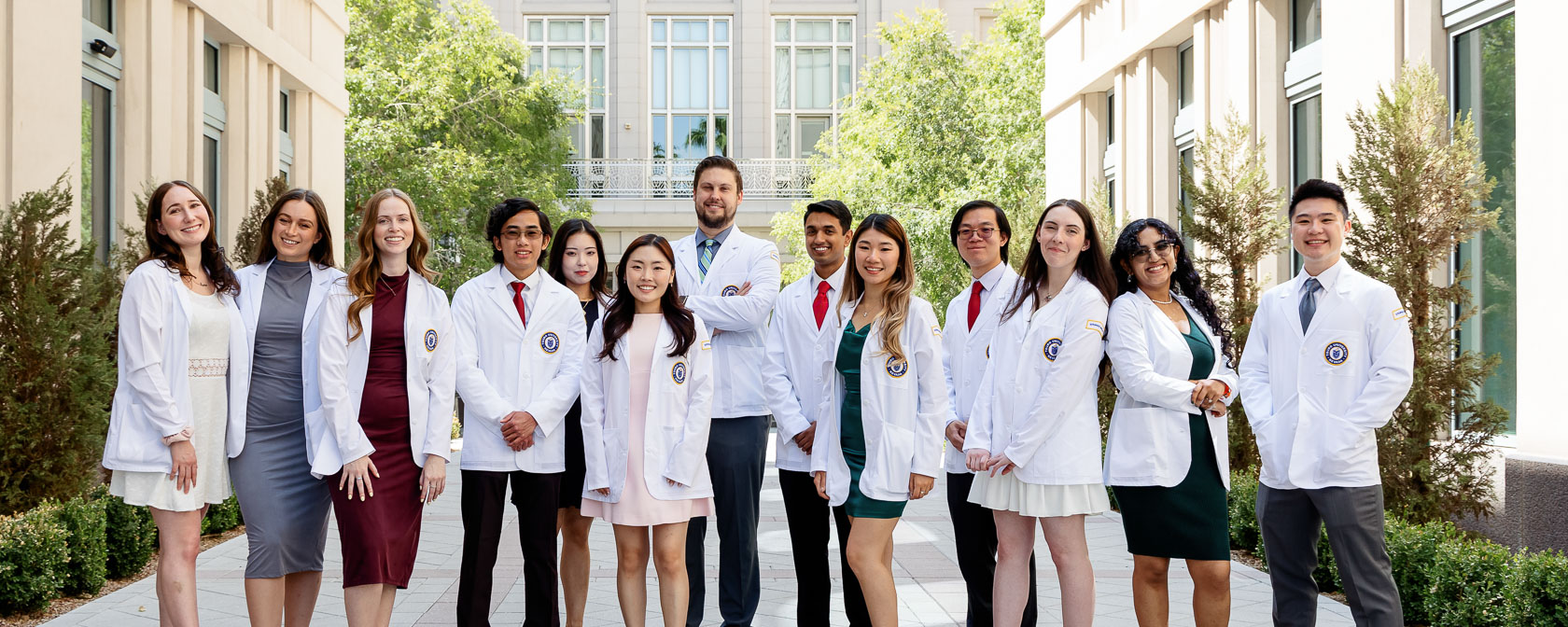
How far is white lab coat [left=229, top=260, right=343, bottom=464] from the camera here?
5031 mm

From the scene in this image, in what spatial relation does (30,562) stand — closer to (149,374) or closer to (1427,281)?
(149,374)

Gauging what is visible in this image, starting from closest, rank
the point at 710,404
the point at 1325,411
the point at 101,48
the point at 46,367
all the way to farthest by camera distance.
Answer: the point at 1325,411, the point at 710,404, the point at 46,367, the point at 101,48

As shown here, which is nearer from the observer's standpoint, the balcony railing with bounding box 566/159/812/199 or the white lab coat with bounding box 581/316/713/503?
the white lab coat with bounding box 581/316/713/503

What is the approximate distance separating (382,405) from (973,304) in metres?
2.77

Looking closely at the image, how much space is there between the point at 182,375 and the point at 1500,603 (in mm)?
6564

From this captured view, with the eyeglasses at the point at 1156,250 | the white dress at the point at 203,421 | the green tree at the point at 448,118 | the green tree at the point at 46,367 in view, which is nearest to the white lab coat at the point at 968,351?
the eyeglasses at the point at 1156,250

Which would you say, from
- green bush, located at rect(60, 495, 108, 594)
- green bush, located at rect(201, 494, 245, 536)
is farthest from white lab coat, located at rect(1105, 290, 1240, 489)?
green bush, located at rect(201, 494, 245, 536)

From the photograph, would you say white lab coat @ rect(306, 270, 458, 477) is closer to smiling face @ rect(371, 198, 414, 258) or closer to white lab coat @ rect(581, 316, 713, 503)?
smiling face @ rect(371, 198, 414, 258)

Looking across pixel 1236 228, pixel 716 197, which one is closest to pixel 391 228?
pixel 716 197

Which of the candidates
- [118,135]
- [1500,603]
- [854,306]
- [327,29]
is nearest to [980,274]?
[854,306]

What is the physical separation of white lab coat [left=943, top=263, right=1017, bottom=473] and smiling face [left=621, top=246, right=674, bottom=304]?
135 cm

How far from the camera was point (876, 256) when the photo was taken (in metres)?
5.23

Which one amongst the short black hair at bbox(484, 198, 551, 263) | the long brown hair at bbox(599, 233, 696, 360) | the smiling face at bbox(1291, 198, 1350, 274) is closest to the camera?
the smiling face at bbox(1291, 198, 1350, 274)

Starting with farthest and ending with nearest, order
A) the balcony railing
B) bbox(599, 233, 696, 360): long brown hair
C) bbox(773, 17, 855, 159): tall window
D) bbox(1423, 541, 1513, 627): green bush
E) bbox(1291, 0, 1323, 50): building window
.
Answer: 1. bbox(773, 17, 855, 159): tall window
2. the balcony railing
3. bbox(1291, 0, 1323, 50): building window
4. bbox(1423, 541, 1513, 627): green bush
5. bbox(599, 233, 696, 360): long brown hair
